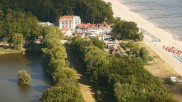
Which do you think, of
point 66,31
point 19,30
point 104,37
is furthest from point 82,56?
point 66,31

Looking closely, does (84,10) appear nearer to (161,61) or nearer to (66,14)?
(66,14)

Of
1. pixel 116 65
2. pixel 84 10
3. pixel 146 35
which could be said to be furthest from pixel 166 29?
pixel 116 65

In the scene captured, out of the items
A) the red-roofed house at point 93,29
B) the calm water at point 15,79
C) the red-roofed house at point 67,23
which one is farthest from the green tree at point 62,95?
the red-roofed house at point 67,23

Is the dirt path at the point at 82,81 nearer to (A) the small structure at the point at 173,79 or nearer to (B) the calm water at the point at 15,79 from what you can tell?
(B) the calm water at the point at 15,79

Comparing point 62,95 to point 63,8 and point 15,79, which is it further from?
point 63,8

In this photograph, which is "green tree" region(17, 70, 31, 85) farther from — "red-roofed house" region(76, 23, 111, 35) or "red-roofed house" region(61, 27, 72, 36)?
"red-roofed house" region(76, 23, 111, 35)
